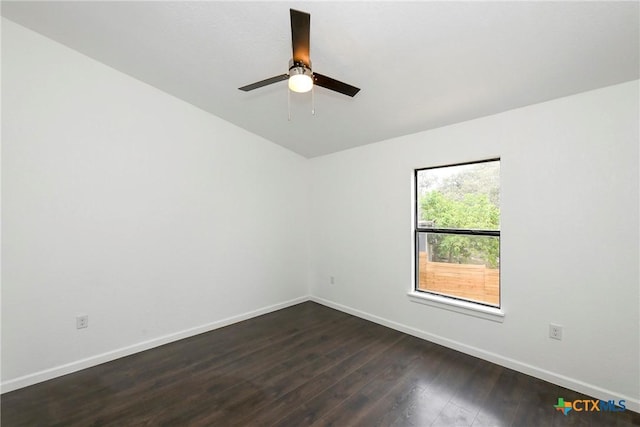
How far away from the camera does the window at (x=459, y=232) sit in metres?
2.76

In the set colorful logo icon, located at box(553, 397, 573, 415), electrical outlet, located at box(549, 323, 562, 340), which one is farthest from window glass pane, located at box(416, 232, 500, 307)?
colorful logo icon, located at box(553, 397, 573, 415)

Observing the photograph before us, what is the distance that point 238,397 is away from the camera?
2166 mm

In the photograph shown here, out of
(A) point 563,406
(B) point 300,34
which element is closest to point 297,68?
(B) point 300,34

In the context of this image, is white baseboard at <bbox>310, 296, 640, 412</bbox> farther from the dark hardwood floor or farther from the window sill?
the window sill

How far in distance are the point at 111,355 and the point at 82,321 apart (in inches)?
17.8

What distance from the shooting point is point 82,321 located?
2572 millimetres

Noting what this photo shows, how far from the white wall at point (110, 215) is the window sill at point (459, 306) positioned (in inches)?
86.4

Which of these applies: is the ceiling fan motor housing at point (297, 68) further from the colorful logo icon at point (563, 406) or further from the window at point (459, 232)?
the colorful logo icon at point (563, 406)

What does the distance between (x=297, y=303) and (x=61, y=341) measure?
9.28 feet

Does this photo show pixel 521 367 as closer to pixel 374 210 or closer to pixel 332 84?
pixel 374 210

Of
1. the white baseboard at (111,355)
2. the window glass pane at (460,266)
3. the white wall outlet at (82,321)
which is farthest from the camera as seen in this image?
the window glass pane at (460,266)

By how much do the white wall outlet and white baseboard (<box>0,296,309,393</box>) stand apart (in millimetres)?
314

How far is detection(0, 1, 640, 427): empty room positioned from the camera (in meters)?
1.95

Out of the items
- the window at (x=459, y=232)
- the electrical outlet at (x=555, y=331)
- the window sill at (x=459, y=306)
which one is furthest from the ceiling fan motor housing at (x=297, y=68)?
the electrical outlet at (x=555, y=331)
